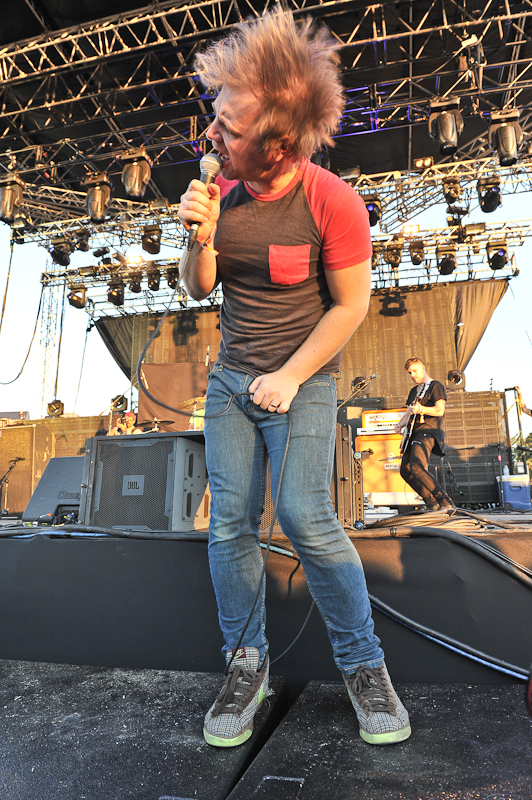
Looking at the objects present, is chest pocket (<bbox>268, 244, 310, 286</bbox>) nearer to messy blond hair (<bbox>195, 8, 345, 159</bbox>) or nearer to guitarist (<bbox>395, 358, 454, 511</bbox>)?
messy blond hair (<bbox>195, 8, 345, 159</bbox>)

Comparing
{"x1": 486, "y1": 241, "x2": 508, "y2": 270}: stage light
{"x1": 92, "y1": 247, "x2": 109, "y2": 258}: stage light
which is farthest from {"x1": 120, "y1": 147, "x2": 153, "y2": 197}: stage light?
{"x1": 486, "y1": 241, "x2": 508, "y2": 270}: stage light

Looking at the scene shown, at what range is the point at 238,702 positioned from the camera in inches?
41.1

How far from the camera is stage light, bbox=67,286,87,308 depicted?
509 inches

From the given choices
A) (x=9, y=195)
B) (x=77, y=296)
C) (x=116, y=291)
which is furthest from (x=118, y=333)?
(x=9, y=195)

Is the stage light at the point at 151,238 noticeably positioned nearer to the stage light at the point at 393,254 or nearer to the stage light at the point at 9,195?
the stage light at the point at 9,195

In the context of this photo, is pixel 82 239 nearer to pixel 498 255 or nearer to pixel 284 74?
pixel 498 255

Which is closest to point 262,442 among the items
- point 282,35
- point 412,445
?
point 282,35

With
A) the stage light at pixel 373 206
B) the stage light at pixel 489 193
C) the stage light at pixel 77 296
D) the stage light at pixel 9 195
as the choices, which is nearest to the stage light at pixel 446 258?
the stage light at pixel 489 193

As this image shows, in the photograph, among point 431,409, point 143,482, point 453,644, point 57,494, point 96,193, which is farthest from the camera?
point 96,193

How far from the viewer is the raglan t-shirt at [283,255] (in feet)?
3.86

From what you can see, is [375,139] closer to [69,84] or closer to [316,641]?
[69,84]

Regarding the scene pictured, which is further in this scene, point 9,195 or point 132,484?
point 9,195

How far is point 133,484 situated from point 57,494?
6.87 ft

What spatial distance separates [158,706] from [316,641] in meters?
0.48
